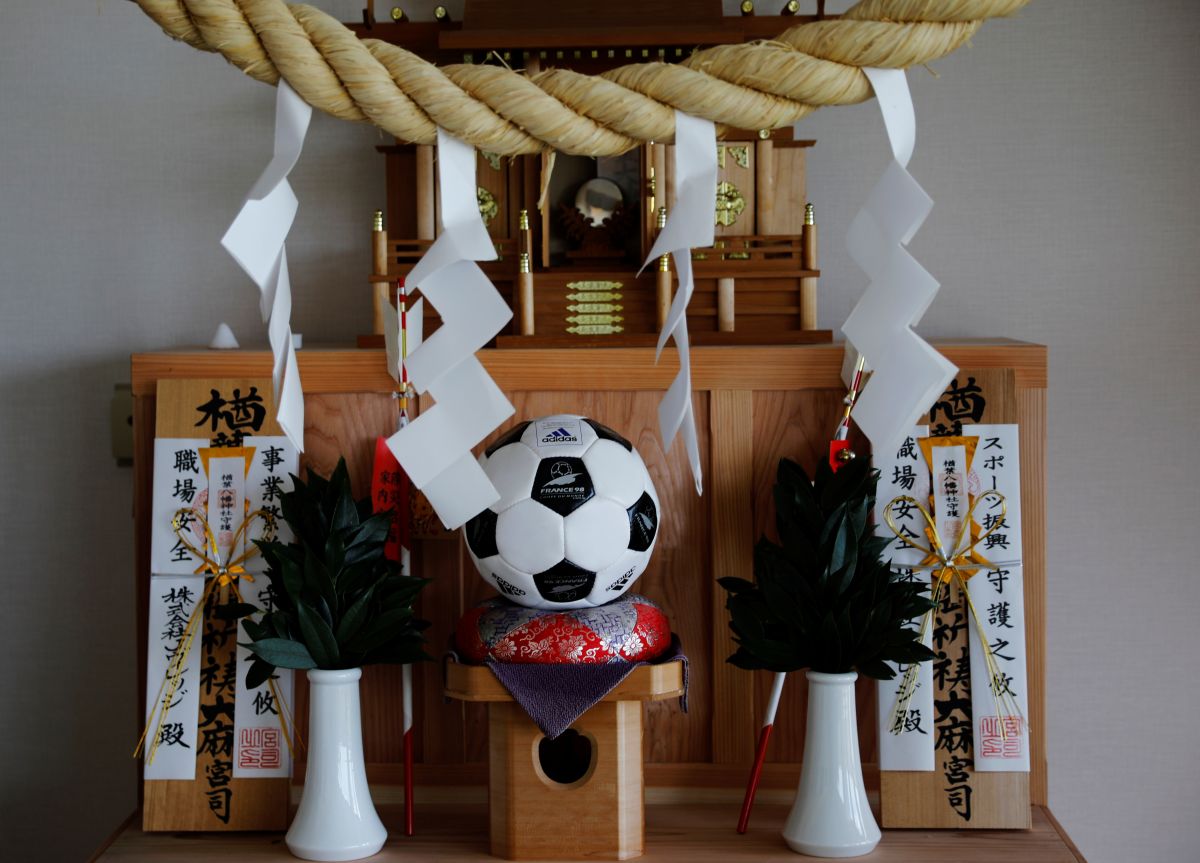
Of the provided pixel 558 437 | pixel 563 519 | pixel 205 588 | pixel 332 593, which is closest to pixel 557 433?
pixel 558 437

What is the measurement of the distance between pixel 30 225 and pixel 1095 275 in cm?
180

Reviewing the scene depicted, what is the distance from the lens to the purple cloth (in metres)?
1.25

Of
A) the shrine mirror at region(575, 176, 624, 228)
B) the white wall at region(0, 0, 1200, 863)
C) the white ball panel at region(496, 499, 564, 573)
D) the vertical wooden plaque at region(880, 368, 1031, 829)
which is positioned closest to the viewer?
the white ball panel at region(496, 499, 564, 573)

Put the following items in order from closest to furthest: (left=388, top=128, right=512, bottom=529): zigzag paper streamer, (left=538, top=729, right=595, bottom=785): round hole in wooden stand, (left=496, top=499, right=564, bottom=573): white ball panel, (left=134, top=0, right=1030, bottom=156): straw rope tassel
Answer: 1. (left=134, top=0, right=1030, bottom=156): straw rope tassel
2. (left=388, top=128, right=512, bottom=529): zigzag paper streamer
3. (left=496, top=499, right=564, bottom=573): white ball panel
4. (left=538, top=729, right=595, bottom=785): round hole in wooden stand

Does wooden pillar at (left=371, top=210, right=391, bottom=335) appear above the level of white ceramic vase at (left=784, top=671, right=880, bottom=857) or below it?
above

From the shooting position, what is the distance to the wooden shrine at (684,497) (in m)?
1.48

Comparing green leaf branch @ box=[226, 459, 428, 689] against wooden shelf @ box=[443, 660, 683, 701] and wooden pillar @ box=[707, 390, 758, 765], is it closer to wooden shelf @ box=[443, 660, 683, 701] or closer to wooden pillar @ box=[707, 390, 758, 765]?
wooden shelf @ box=[443, 660, 683, 701]

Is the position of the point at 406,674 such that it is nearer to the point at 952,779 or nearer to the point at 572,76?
the point at 952,779

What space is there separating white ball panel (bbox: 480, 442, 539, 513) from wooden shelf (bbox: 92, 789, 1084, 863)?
472 millimetres

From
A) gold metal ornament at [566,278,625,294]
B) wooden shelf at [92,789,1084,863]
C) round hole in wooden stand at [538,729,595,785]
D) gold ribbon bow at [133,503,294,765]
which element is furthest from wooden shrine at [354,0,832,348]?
wooden shelf at [92,789,1084,863]

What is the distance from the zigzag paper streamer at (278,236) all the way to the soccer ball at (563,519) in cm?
63

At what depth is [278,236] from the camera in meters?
0.58

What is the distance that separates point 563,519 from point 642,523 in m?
0.11

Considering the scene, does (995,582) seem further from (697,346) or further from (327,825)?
(327,825)
